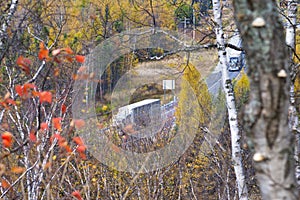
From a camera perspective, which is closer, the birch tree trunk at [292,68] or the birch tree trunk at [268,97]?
the birch tree trunk at [268,97]

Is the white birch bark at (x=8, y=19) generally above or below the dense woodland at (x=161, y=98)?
above

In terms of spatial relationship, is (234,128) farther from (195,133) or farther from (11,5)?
(195,133)

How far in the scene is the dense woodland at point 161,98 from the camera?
3.23 ft

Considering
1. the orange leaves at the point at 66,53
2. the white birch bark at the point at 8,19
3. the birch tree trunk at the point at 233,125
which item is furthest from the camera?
the birch tree trunk at the point at 233,125

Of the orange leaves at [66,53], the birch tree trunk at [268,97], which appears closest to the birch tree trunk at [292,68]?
the orange leaves at [66,53]

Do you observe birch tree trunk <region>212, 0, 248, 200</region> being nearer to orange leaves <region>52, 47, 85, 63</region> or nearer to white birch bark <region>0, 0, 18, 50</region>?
orange leaves <region>52, 47, 85, 63</region>

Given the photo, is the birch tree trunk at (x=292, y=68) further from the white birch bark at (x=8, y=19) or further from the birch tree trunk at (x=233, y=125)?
the white birch bark at (x=8, y=19)

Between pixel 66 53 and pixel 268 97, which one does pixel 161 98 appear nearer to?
pixel 66 53

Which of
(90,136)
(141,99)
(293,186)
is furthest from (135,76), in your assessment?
(293,186)

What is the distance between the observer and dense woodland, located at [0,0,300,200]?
0.98 metres

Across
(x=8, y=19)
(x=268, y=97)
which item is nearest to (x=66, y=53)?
(x=8, y=19)

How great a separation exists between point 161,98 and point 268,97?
26.2 ft

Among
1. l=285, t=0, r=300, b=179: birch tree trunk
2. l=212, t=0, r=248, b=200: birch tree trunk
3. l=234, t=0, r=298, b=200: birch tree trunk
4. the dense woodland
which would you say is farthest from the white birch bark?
l=234, t=0, r=298, b=200: birch tree trunk

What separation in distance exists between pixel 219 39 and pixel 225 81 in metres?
0.35
